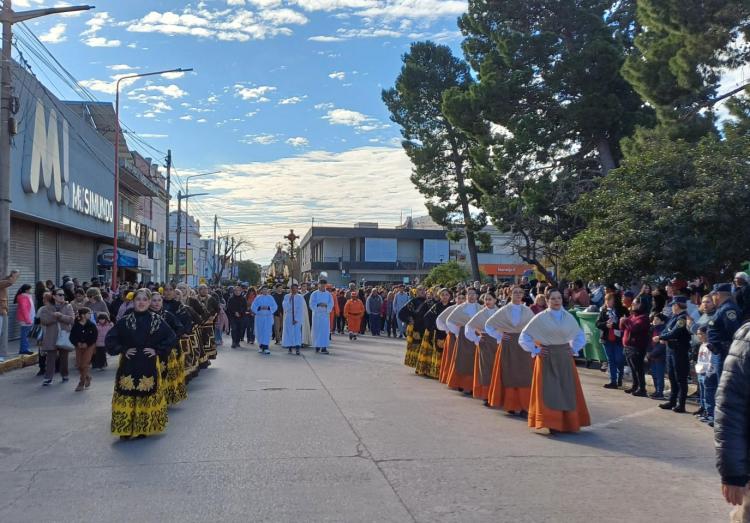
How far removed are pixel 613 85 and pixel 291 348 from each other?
44.1ft

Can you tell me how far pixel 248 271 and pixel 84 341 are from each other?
120 m

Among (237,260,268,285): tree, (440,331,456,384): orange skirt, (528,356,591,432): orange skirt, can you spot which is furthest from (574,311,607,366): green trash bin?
(237,260,268,285): tree

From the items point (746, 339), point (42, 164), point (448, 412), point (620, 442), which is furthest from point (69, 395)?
point (42, 164)

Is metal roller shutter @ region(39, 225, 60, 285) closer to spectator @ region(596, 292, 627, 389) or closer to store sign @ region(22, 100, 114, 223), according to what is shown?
store sign @ region(22, 100, 114, 223)

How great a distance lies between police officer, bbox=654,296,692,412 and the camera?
1087 centimetres

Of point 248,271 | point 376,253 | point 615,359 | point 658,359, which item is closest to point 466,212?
point 615,359

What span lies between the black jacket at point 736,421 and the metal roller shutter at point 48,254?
993 inches

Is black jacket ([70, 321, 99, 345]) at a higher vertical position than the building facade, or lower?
lower

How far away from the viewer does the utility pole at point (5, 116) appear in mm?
15391

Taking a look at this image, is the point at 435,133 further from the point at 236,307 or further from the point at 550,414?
the point at 550,414

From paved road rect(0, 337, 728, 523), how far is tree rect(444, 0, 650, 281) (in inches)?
532

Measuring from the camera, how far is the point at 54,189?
23672 mm

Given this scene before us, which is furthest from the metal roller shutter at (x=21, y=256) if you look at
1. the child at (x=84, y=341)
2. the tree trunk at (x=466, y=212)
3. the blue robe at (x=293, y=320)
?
the tree trunk at (x=466, y=212)

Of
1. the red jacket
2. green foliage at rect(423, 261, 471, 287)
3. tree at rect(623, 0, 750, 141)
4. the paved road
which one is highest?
tree at rect(623, 0, 750, 141)
